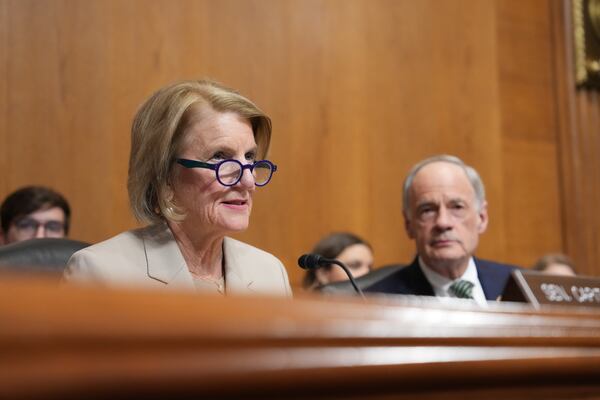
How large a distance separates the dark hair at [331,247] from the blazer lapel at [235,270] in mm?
1796

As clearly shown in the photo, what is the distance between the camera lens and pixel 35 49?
4.04 m

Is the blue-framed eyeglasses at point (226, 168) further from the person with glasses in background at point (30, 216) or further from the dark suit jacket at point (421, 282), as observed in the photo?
the person with glasses in background at point (30, 216)

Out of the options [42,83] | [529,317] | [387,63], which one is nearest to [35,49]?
[42,83]

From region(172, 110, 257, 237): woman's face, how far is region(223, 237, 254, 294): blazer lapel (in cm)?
12

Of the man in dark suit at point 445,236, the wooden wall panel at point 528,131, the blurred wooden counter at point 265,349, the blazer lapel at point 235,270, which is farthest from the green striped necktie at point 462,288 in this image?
the wooden wall panel at point 528,131

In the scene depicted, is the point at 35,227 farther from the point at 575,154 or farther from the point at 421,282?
the point at 575,154

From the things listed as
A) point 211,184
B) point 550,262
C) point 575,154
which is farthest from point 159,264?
point 575,154

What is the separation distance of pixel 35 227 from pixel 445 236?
179cm

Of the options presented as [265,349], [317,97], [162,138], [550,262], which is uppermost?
[317,97]

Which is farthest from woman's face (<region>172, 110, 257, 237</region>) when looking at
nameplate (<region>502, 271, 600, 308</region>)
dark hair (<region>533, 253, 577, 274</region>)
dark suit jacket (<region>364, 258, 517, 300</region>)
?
dark hair (<region>533, 253, 577, 274</region>)

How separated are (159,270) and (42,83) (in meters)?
2.27

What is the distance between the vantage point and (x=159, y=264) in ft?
6.97

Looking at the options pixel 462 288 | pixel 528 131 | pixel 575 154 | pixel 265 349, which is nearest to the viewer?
pixel 265 349

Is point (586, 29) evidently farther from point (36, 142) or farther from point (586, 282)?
point (586, 282)
